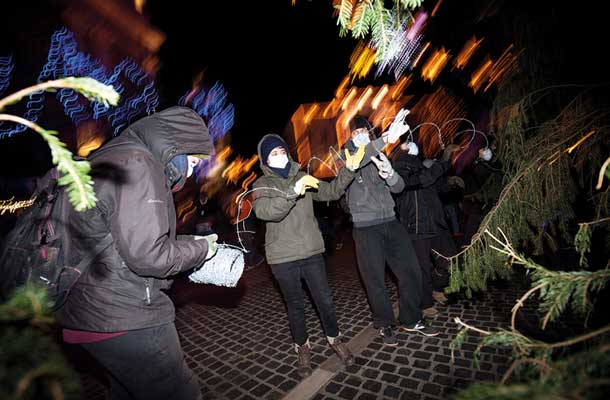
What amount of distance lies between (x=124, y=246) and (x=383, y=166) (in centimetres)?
308

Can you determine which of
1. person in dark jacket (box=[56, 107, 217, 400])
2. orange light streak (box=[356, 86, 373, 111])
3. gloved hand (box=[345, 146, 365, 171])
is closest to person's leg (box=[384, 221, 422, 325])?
gloved hand (box=[345, 146, 365, 171])

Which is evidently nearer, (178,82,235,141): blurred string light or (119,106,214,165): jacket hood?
(119,106,214,165): jacket hood

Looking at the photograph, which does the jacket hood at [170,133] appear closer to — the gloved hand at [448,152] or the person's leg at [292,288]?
the person's leg at [292,288]

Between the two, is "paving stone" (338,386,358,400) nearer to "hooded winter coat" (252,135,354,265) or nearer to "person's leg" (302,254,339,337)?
"person's leg" (302,254,339,337)

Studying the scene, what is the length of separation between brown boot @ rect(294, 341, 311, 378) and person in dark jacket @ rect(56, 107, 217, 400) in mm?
1821

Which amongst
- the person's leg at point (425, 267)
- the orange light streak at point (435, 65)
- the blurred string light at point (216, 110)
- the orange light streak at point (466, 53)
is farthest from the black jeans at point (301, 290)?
the blurred string light at point (216, 110)

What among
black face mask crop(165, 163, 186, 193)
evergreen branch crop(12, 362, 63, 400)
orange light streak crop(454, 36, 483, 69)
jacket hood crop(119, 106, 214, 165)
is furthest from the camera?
orange light streak crop(454, 36, 483, 69)

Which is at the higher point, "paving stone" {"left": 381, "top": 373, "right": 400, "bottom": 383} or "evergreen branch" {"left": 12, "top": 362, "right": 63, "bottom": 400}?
"evergreen branch" {"left": 12, "top": 362, "right": 63, "bottom": 400}

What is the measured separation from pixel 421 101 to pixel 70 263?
24.3 meters

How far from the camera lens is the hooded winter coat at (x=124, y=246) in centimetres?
171

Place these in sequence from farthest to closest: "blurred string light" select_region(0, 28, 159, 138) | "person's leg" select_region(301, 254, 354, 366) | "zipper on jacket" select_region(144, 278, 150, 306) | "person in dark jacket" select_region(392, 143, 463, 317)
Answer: "blurred string light" select_region(0, 28, 159, 138) < "person in dark jacket" select_region(392, 143, 463, 317) < "person's leg" select_region(301, 254, 354, 366) < "zipper on jacket" select_region(144, 278, 150, 306)

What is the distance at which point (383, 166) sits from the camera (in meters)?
3.75

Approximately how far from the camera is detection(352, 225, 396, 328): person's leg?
3.86 m

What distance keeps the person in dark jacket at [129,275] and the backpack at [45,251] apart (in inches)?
2.0
